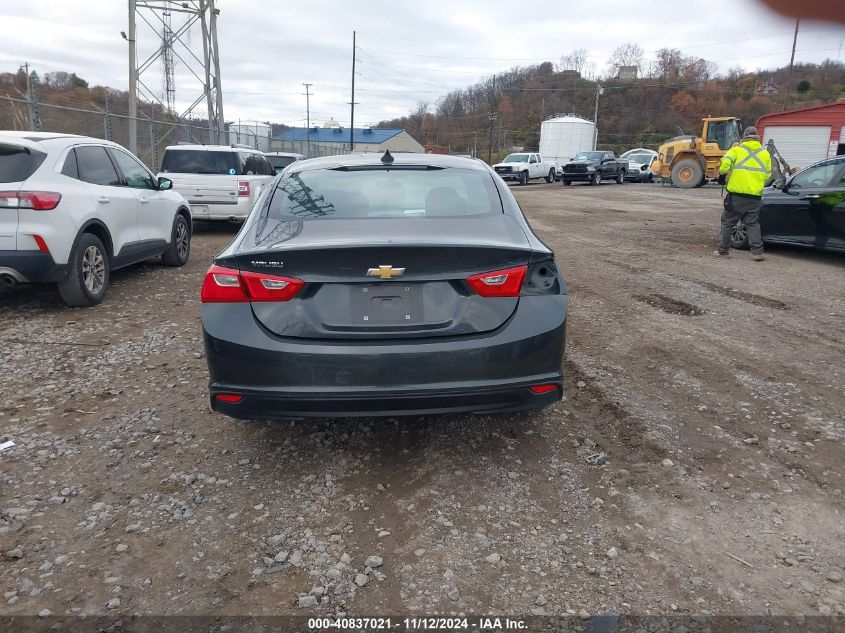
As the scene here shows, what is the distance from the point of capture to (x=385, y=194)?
3754mm

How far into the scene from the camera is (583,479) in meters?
3.23

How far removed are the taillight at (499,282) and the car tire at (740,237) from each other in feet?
27.8

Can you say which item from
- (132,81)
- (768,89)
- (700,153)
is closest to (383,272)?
(768,89)

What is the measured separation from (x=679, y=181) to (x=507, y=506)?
30.0 metres

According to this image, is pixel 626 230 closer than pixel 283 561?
No

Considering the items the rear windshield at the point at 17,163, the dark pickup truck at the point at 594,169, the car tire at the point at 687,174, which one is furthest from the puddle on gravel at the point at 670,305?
the dark pickup truck at the point at 594,169

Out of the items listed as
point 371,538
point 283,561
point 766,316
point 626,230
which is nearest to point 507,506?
point 371,538

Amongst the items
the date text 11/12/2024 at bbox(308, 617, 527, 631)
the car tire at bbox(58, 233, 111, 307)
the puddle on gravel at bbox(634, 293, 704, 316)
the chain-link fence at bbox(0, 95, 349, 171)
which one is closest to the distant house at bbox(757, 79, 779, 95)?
the date text 11/12/2024 at bbox(308, 617, 527, 631)

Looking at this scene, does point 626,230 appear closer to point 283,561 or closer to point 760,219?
point 760,219

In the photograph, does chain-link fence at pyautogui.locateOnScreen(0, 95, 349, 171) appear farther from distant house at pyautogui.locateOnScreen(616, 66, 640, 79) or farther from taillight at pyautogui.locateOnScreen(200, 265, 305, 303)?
distant house at pyautogui.locateOnScreen(616, 66, 640, 79)

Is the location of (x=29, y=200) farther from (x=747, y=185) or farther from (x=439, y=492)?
(x=747, y=185)

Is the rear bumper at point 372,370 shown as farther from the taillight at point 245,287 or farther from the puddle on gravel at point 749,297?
the puddle on gravel at point 749,297

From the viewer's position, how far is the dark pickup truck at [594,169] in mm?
34969

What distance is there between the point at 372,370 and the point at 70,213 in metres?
4.34
